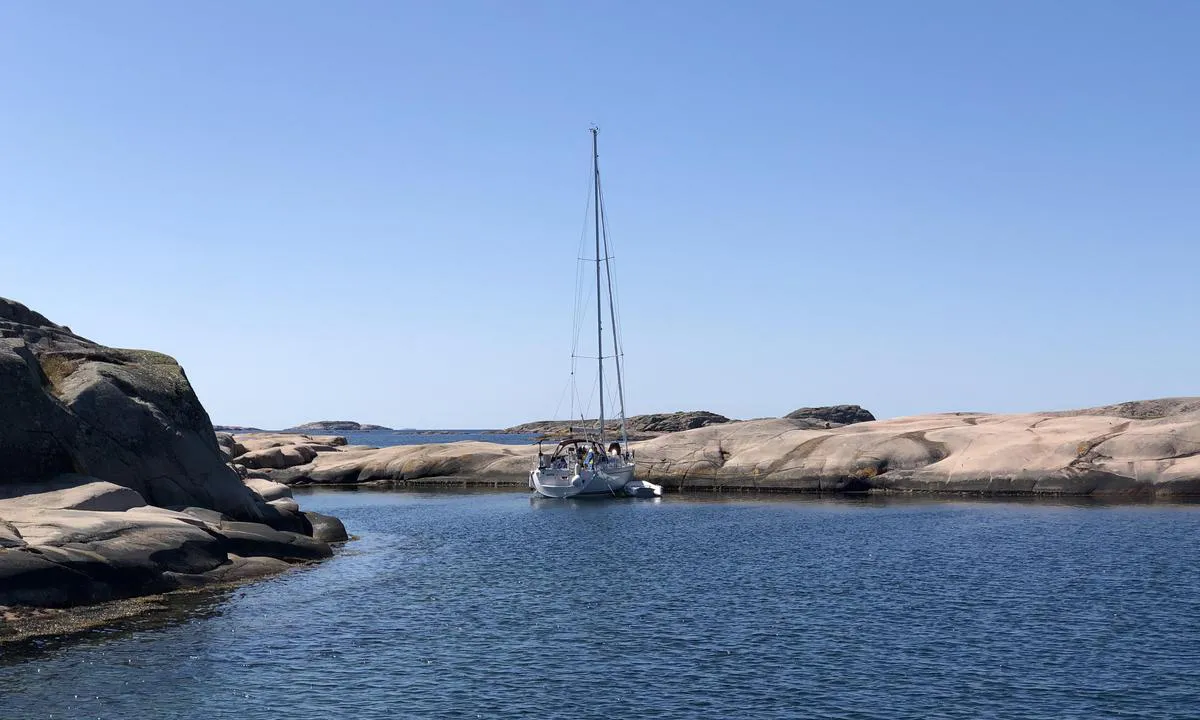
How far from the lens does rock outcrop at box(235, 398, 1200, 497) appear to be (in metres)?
60.1

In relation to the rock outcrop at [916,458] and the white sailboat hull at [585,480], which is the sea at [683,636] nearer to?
the rock outcrop at [916,458]

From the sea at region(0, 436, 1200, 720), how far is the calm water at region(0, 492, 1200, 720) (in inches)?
3.8

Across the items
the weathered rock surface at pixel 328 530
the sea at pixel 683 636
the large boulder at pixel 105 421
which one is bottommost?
the sea at pixel 683 636

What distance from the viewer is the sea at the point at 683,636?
21.0 m

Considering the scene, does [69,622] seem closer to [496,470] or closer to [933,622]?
[933,622]

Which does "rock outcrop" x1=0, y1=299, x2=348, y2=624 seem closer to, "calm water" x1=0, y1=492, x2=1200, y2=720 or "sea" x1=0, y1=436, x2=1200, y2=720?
"sea" x1=0, y1=436, x2=1200, y2=720

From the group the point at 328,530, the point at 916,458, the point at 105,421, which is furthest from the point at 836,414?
the point at 105,421

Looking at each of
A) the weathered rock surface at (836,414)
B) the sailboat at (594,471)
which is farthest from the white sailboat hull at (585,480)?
the weathered rock surface at (836,414)

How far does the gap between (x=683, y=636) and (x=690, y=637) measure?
0.74 ft

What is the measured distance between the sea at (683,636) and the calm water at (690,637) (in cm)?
10

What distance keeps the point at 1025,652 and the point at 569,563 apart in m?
20.5

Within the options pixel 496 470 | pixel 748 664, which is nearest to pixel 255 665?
pixel 748 664

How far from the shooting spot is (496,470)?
8612cm

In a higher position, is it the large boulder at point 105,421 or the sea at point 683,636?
the large boulder at point 105,421
